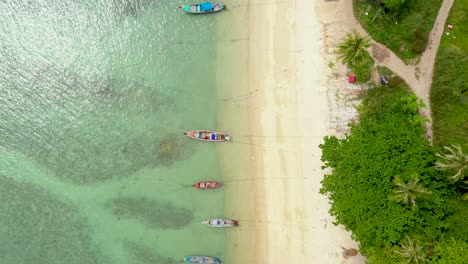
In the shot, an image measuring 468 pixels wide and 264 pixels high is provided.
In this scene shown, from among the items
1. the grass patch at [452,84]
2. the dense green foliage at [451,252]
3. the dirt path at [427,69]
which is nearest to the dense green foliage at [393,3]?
the dirt path at [427,69]

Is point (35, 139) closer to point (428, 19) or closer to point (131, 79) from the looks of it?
point (131, 79)

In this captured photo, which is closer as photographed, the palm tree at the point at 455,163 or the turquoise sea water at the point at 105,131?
the palm tree at the point at 455,163

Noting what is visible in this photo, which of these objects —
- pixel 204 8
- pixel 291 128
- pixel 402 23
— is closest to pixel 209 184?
pixel 291 128

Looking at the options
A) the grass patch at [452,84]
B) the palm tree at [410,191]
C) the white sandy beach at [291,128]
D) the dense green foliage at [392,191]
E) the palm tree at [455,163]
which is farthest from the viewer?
the white sandy beach at [291,128]

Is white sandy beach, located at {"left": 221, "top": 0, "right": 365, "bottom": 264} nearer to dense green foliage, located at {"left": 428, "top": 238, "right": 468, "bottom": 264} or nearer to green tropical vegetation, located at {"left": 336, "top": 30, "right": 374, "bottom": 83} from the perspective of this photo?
green tropical vegetation, located at {"left": 336, "top": 30, "right": 374, "bottom": 83}

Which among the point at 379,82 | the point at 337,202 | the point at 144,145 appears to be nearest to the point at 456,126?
the point at 379,82

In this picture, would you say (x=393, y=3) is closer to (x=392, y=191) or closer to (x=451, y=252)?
(x=392, y=191)

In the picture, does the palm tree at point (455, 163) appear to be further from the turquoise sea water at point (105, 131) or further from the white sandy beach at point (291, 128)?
the turquoise sea water at point (105, 131)
